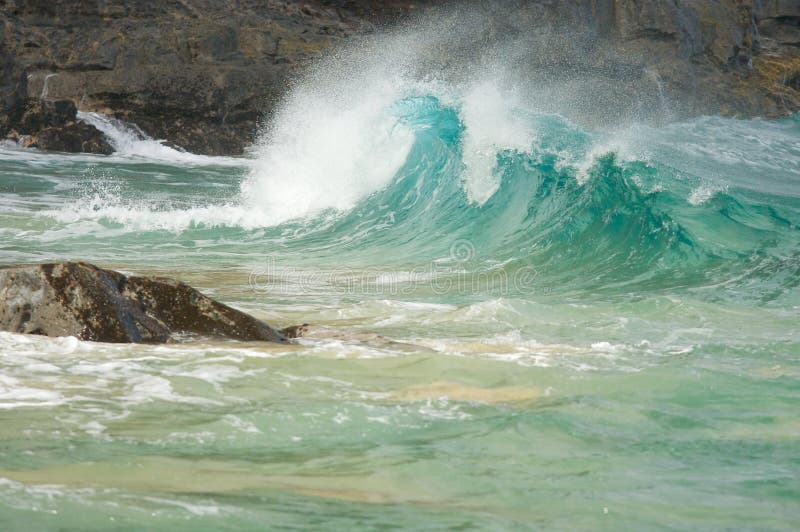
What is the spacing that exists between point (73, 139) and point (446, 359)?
22.8 meters

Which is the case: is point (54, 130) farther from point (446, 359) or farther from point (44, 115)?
point (446, 359)

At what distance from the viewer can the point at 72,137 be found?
26734 mm

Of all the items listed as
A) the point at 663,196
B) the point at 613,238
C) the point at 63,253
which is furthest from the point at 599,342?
the point at 63,253

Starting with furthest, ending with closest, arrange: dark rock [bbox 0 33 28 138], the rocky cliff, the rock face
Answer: the rocky cliff < dark rock [bbox 0 33 28 138] < the rock face

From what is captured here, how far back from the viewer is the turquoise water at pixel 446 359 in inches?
141

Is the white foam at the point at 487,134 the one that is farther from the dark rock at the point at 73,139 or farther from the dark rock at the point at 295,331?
the dark rock at the point at 73,139

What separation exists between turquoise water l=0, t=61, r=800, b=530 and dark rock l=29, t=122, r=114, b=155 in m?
11.3

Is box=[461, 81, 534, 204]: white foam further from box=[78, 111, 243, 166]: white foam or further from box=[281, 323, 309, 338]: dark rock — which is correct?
box=[78, 111, 243, 166]: white foam

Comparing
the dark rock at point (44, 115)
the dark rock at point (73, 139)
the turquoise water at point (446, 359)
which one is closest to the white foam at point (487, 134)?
the turquoise water at point (446, 359)

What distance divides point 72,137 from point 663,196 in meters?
18.5

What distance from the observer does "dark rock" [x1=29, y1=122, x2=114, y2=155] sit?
26.2 metres

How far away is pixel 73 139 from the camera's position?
26.7m

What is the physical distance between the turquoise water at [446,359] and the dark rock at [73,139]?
37.2 feet

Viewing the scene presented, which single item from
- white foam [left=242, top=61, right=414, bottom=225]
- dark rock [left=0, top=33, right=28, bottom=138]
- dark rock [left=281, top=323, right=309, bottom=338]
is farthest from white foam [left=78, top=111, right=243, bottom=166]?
dark rock [left=281, top=323, right=309, bottom=338]
